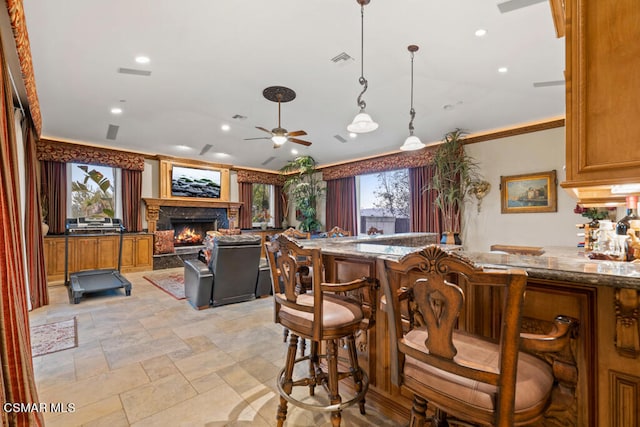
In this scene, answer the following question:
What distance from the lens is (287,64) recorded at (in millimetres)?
3520

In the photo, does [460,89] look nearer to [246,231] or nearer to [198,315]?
[198,315]

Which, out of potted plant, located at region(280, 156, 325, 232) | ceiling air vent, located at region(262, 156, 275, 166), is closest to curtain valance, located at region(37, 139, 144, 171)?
ceiling air vent, located at region(262, 156, 275, 166)

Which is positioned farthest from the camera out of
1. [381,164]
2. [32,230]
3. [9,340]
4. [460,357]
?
[381,164]

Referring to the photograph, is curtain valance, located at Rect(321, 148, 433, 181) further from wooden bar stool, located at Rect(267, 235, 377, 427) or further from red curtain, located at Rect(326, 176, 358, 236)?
wooden bar stool, located at Rect(267, 235, 377, 427)

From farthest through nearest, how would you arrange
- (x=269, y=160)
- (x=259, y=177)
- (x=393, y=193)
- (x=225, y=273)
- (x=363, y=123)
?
(x=259, y=177)
(x=269, y=160)
(x=393, y=193)
(x=225, y=273)
(x=363, y=123)

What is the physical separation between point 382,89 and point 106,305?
16.6ft

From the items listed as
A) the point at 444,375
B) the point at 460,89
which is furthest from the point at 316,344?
the point at 460,89

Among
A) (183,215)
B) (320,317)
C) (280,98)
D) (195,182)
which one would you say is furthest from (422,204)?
(183,215)

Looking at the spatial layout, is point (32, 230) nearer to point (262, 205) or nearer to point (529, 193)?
point (262, 205)

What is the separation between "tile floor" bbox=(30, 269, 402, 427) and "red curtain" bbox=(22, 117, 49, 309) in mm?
313

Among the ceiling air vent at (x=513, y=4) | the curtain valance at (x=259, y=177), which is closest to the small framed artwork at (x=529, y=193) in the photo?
the ceiling air vent at (x=513, y=4)

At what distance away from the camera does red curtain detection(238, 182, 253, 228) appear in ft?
28.0

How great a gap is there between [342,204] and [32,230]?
6200 mm

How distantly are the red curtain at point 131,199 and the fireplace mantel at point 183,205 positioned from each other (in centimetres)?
19
